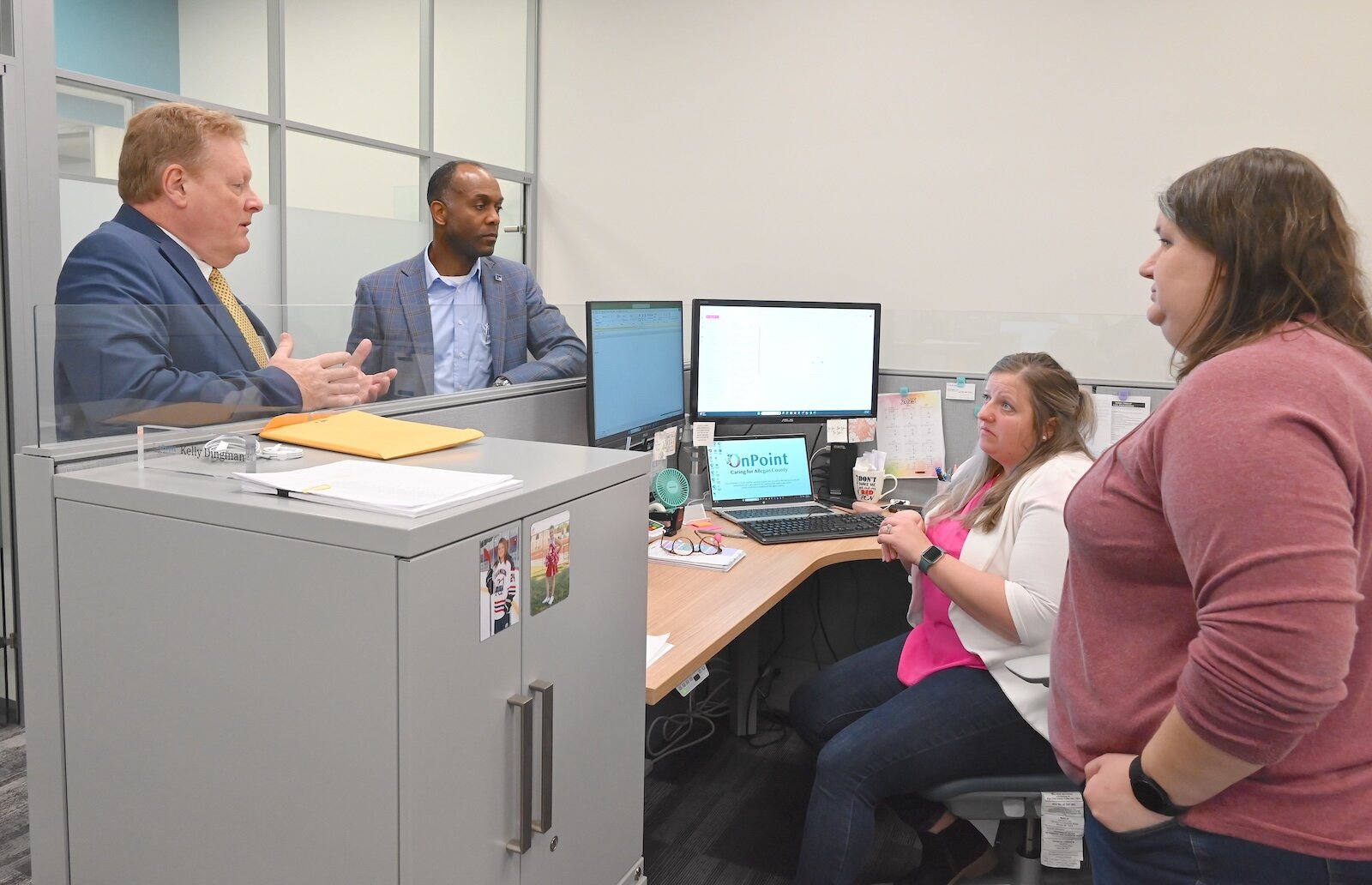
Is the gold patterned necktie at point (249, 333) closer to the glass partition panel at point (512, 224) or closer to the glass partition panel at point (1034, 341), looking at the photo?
the glass partition panel at point (1034, 341)

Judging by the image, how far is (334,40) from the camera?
4074mm

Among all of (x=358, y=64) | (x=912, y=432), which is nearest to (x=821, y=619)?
(x=912, y=432)

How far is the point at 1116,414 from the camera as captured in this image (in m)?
2.48

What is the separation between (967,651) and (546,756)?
102cm

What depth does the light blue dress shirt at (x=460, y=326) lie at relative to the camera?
213 centimetres

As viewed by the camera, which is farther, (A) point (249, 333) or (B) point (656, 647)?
(B) point (656, 647)

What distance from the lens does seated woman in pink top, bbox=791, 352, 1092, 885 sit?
1621mm

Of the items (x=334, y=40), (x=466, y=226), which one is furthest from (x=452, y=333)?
(x=334, y=40)

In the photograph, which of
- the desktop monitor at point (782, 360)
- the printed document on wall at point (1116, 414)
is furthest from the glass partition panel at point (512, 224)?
the printed document on wall at point (1116, 414)

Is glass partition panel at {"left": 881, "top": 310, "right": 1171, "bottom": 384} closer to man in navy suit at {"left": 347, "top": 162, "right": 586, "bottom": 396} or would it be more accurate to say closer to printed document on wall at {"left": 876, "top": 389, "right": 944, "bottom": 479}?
printed document on wall at {"left": 876, "top": 389, "right": 944, "bottom": 479}

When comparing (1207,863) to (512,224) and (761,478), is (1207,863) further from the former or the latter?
(512,224)

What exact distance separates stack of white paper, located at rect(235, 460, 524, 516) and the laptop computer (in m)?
1.47

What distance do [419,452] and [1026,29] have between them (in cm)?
274

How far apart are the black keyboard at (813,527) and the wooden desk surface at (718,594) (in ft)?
0.06
